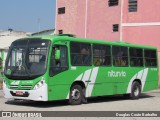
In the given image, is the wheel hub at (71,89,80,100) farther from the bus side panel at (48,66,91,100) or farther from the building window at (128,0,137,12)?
the building window at (128,0,137,12)

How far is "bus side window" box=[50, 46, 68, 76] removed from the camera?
16.1 metres

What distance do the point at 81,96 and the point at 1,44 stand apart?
52.8 metres

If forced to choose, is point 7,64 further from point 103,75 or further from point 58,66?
point 103,75

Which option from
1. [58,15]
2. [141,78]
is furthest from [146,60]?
[58,15]

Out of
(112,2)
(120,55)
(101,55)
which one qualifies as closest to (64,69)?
Answer: (101,55)

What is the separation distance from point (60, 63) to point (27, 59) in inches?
50.7

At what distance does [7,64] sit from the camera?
16844 mm

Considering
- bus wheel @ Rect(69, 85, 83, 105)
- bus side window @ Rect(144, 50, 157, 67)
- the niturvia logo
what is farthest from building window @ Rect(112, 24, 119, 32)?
bus wheel @ Rect(69, 85, 83, 105)

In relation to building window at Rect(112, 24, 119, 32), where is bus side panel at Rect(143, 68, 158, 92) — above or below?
below

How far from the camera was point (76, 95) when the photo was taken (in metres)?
17.3

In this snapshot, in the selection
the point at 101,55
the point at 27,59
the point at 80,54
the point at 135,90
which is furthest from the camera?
the point at 135,90

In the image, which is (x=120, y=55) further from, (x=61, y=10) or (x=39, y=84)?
(x=61, y=10)

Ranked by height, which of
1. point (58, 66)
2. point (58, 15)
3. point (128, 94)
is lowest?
point (128, 94)

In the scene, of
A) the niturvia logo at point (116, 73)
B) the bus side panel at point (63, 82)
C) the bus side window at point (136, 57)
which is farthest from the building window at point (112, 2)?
the bus side panel at point (63, 82)
